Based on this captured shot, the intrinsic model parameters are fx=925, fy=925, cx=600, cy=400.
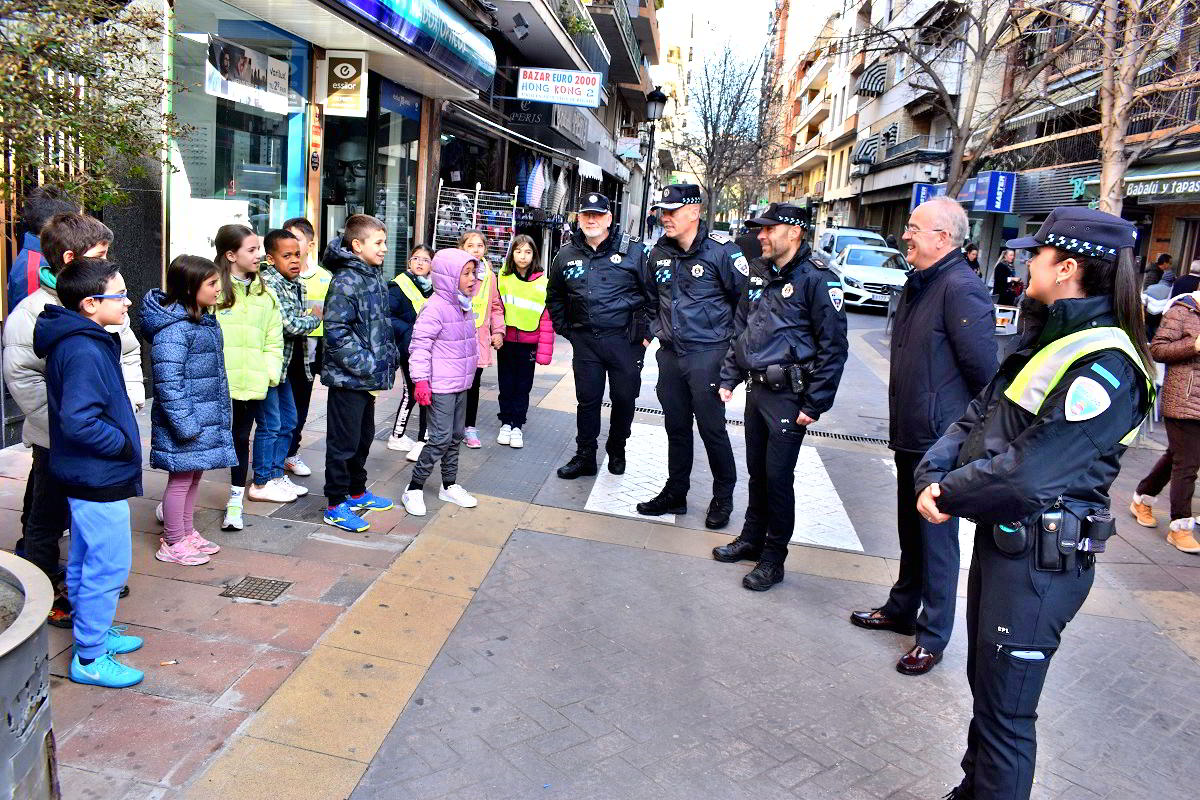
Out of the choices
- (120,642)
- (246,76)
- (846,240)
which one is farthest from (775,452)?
(846,240)

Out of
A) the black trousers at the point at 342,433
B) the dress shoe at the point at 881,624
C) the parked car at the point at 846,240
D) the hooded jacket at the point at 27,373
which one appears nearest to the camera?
the hooded jacket at the point at 27,373

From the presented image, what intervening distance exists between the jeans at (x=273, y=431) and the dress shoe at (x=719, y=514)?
275 cm

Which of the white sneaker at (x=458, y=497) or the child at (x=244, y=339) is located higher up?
the child at (x=244, y=339)

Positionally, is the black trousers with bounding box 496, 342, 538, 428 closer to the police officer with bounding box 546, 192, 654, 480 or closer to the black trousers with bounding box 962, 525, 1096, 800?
the police officer with bounding box 546, 192, 654, 480

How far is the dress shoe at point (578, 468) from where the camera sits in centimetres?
687

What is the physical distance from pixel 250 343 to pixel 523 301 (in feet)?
8.81

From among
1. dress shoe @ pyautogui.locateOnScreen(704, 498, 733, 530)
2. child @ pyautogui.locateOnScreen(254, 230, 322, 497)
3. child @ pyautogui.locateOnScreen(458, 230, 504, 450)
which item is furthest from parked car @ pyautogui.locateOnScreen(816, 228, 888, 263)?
child @ pyautogui.locateOnScreen(254, 230, 322, 497)

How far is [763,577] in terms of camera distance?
199 inches

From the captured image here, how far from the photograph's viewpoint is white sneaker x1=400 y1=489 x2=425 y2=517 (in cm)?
571

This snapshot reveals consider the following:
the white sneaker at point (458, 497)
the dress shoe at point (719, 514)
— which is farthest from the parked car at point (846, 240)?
the white sneaker at point (458, 497)

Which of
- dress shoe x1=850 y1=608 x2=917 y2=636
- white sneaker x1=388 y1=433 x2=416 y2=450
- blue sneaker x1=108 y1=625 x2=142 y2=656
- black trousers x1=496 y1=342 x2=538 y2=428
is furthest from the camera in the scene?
black trousers x1=496 y1=342 x2=538 y2=428

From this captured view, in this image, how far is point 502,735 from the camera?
3.45m

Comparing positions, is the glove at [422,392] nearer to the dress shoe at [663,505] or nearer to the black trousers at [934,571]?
the dress shoe at [663,505]

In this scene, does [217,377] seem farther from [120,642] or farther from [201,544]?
[120,642]
